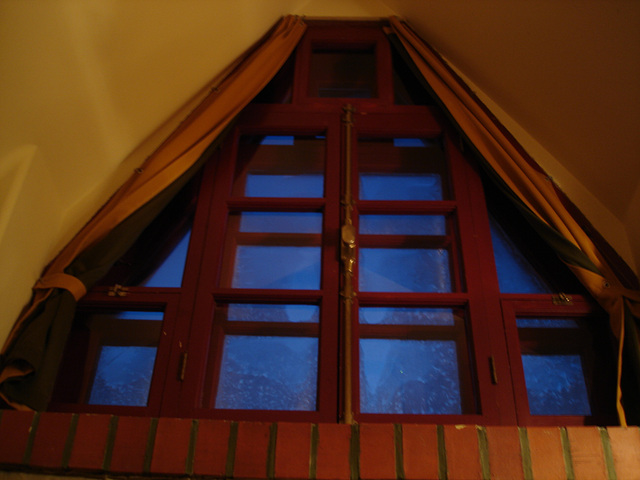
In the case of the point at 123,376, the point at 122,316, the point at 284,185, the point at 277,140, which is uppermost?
the point at 277,140

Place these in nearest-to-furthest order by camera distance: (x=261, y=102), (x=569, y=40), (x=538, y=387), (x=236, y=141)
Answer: (x=538, y=387), (x=569, y=40), (x=236, y=141), (x=261, y=102)

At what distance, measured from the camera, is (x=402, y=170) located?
229 cm

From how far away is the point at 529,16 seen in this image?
207 centimetres

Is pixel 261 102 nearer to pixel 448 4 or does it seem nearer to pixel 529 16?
pixel 448 4

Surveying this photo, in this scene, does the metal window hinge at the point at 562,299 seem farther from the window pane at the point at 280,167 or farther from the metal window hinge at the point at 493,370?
the window pane at the point at 280,167

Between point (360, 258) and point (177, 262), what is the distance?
0.64 metres

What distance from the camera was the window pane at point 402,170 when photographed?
2.23m

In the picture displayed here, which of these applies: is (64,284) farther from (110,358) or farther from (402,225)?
(402,225)

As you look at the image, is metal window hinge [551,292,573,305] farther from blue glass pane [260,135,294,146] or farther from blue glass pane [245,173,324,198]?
blue glass pane [260,135,294,146]

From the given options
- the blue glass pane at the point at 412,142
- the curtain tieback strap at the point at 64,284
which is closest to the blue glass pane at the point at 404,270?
the blue glass pane at the point at 412,142

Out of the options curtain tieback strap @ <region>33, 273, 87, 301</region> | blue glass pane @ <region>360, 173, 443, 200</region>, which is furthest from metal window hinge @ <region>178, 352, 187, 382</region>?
blue glass pane @ <region>360, 173, 443, 200</region>

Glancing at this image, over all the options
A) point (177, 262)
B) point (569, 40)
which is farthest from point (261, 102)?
point (569, 40)

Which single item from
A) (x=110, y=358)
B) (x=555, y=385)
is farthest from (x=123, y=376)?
(x=555, y=385)

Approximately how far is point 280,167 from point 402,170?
476 mm
